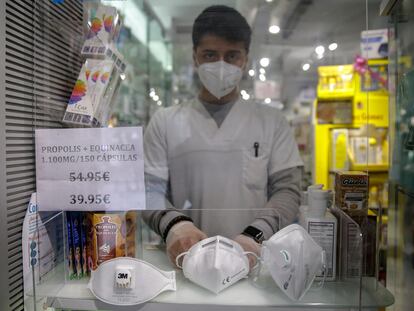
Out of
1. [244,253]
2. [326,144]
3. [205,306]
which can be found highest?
[326,144]

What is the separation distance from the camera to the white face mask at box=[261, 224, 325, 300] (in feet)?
2.57

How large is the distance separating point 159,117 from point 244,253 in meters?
0.62

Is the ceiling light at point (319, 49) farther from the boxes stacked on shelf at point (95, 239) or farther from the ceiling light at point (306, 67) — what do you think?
the boxes stacked on shelf at point (95, 239)

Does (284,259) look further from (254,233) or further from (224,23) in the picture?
(224,23)

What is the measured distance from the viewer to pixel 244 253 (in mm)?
857

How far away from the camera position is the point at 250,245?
92cm

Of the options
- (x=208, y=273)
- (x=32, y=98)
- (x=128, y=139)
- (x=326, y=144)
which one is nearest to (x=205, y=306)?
(x=208, y=273)

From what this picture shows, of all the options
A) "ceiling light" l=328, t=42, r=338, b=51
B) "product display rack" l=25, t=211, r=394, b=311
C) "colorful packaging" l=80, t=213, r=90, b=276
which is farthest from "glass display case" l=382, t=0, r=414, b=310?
"colorful packaging" l=80, t=213, r=90, b=276

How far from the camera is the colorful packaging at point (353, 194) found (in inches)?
35.0

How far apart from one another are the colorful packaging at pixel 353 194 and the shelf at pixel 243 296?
7.0 inches

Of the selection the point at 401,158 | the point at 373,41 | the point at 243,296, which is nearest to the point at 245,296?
the point at 243,296

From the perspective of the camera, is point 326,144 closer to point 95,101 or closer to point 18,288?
point 95,101

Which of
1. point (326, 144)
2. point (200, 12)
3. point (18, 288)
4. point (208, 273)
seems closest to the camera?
point (208, 273)

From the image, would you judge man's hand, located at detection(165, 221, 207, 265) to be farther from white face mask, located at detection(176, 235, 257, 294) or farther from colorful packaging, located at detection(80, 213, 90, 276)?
colorful packaging, located at detection(80, 213, 90, 276)
